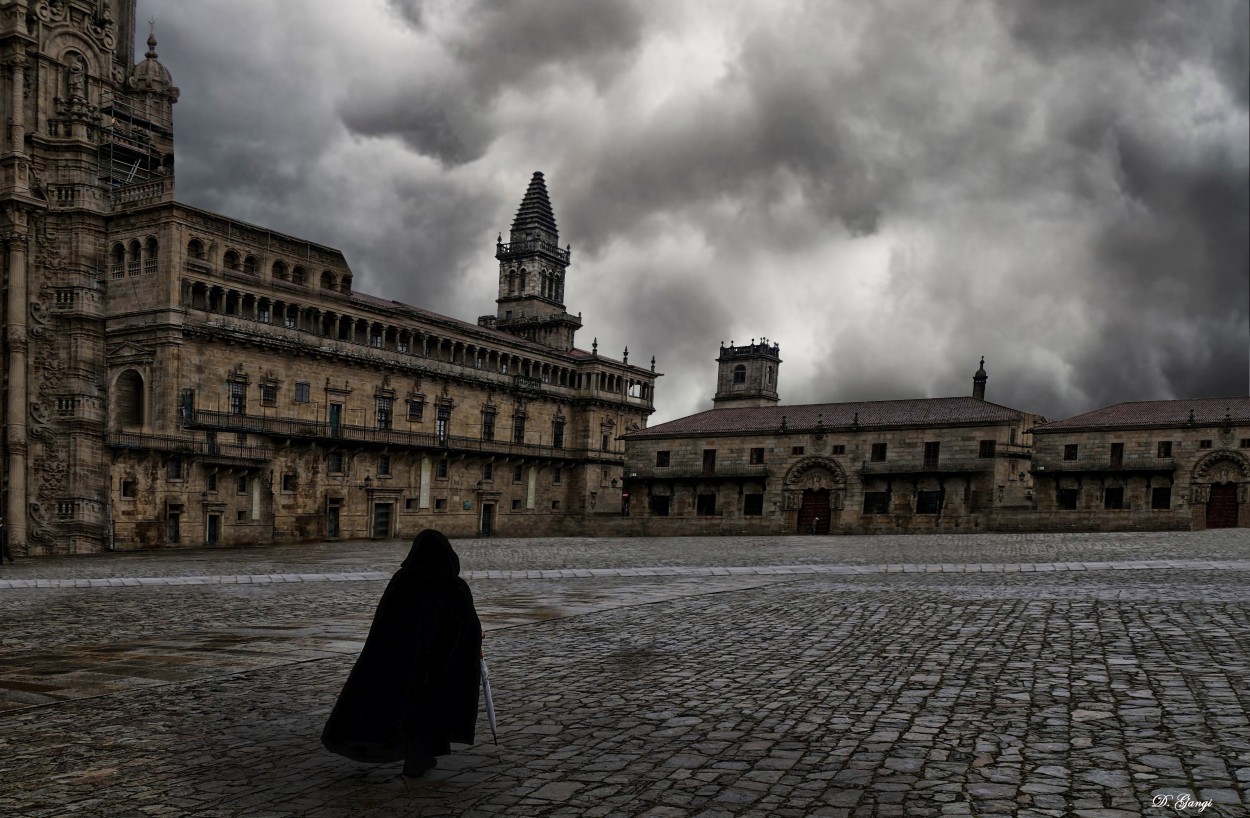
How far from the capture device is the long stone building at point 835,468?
159 ft

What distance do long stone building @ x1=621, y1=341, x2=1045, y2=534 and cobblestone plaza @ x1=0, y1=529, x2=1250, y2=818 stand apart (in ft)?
106

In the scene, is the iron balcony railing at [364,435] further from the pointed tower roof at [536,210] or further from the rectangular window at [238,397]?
the pointed tower roof at [536,210]

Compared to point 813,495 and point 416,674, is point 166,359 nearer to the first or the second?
point 813,495

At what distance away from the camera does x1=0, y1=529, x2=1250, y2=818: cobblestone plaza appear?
606 centimetres

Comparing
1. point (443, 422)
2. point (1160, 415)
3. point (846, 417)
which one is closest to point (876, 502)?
point (846, 417)

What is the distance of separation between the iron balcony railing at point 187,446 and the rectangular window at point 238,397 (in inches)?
69.6

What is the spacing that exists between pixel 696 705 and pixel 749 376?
93.0 m

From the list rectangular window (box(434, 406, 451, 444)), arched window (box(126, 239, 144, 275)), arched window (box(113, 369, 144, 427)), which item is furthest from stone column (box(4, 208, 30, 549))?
rectangular window (box(434, 406, 451, 444))

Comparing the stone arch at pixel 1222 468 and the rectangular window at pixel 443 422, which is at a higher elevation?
the rectangular window at pixel 443 422

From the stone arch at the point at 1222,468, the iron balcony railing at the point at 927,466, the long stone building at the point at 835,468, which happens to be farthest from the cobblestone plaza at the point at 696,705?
the long stone building at the point at 835,468

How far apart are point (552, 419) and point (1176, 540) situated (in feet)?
133

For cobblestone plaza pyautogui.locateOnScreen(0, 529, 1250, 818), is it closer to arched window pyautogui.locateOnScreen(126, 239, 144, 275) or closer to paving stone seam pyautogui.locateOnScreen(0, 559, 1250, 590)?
paving stone seam pyautogui.locateOnScreen(0, 559, 1250, 590)

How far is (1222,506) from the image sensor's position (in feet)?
143

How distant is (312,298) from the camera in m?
48.8
